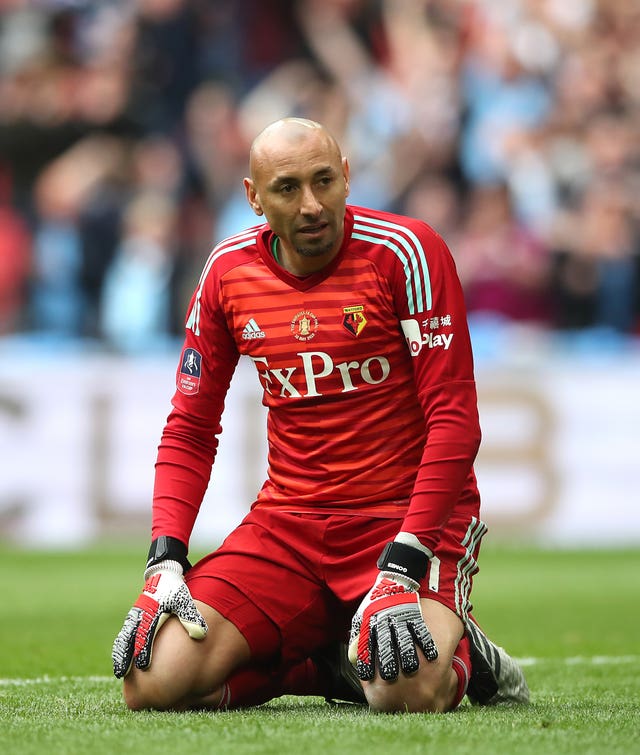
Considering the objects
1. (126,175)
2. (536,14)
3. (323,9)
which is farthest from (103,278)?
(536,14)

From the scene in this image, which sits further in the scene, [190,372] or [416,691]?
[190,372]

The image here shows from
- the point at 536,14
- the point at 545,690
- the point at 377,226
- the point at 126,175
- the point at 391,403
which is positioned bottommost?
the point at 545,690

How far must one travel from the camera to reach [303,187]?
428 centimetres

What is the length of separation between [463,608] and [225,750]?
1.16 meters

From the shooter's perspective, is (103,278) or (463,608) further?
(103,278)

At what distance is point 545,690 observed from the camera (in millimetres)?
4816

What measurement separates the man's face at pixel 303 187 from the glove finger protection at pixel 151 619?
1.04m

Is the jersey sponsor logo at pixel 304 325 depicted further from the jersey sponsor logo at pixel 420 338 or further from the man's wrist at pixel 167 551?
the man's wrist at pixel 167 551

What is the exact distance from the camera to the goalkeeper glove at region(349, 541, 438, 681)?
400 cm

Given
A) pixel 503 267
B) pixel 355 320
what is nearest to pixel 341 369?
pixel 355 320

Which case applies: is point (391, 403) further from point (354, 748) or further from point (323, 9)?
point (323, 9)

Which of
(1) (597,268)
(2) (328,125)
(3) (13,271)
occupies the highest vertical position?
(2) (328,125)

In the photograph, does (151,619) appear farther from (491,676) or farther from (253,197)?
(253,197)

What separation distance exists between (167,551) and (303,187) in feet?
3.68
